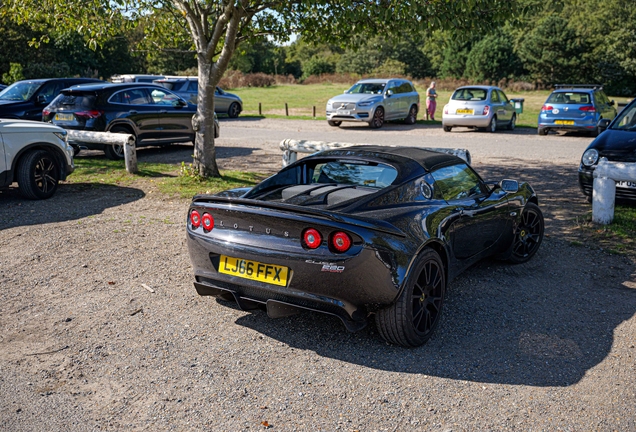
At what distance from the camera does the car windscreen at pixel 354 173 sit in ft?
17.0

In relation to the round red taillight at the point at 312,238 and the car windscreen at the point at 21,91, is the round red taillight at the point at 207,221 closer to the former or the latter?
the round red taillight at the point at 312,238

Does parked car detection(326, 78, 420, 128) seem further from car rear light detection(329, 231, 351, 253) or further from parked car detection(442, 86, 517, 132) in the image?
car rear light detection(329, 231, 351, 253)

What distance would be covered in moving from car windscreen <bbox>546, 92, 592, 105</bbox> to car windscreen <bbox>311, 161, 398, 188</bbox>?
16935 millimetres

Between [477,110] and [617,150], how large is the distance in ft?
40.7

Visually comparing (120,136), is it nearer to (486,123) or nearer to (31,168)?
(31,168)

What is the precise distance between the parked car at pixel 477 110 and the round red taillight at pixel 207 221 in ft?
56.9

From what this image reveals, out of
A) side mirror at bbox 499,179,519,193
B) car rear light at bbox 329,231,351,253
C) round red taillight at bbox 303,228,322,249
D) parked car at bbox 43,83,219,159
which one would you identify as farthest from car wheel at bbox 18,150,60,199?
side mirror at bbox 499,179,519,193

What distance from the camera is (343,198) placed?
4871mm

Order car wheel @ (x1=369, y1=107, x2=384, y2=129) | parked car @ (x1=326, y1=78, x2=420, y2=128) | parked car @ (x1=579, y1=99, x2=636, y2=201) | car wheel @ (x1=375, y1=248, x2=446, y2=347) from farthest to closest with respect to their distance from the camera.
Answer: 1. car wheel @ (x1=369, y1=107, x2=384, y2=129)
2. parked car @ (x1=326, y1=78, x2=420, y2=128)
3. parked car @ (x1=579, y1=99, x2=636, y2=201)
4. car wheel @ (x1=375, y1=248, x2=446, y2=347)

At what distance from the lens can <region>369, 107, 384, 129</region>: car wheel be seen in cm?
2266

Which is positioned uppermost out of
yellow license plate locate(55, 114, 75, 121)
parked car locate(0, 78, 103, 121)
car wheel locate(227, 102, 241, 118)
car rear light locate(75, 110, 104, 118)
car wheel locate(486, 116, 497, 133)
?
parked car locate(0, 78, 103, 121)

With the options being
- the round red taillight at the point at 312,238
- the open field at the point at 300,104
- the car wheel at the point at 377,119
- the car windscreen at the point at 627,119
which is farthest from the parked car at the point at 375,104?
the round red taillight at the point at 312,238

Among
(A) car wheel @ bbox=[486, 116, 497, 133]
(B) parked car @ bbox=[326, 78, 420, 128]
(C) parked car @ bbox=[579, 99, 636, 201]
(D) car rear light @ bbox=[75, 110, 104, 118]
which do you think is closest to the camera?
(C) parked car @ bbox=[579, 99, 636, 201]

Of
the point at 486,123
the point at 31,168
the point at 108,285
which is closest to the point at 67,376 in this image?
the point at 108,285
